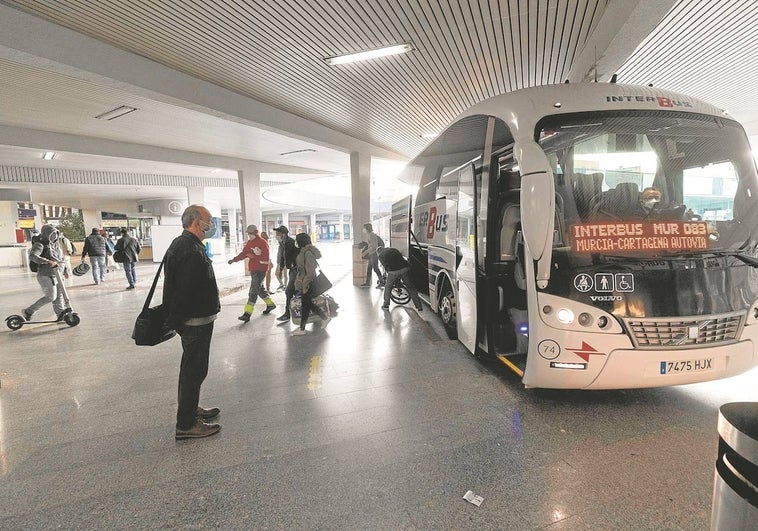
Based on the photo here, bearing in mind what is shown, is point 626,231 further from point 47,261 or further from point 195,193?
point 195,193

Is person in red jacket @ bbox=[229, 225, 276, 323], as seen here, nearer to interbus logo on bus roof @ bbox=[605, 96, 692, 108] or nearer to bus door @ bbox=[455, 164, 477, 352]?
bus door @ bbox=[455, 164, 477, 352]

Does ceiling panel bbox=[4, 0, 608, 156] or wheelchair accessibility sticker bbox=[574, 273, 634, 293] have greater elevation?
ceiling panel bbox=[4, 0, 608, 156]

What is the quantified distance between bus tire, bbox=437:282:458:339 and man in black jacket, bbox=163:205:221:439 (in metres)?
3.49

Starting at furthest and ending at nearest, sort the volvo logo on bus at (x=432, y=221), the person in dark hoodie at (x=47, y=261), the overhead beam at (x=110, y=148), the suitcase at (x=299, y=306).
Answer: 1. the overhead beam at (x=110, y=148)
2. the suitcase at (x=299, y=306)
3. the person in dark hoodie at (x=47, y=261)
4. the volvo logo on bus at (x=432, y=221)

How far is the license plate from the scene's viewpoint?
2.94 metres

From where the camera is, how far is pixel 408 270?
720 centimetres

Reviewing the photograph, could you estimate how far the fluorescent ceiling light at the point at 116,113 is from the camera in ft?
25.8

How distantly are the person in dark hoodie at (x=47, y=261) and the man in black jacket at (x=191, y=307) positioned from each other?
17.2 feet

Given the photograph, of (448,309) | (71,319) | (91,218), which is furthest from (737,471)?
(91,218)

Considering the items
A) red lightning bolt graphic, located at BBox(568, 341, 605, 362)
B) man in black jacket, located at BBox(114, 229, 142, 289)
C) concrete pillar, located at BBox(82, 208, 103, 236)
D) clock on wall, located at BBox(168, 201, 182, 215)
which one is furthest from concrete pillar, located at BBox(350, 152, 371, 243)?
concrete pillar, located at BBox(82, 208, 103, 236)

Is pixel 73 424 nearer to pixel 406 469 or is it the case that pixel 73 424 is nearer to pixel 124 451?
pixel 124 451

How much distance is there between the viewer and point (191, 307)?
291 cm

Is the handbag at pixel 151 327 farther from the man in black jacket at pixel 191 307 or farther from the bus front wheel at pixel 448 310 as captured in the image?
the bus front wheel at pixel 448 310

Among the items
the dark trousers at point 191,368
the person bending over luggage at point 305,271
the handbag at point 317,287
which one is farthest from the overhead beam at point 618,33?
the dark trousers at point 191,368
